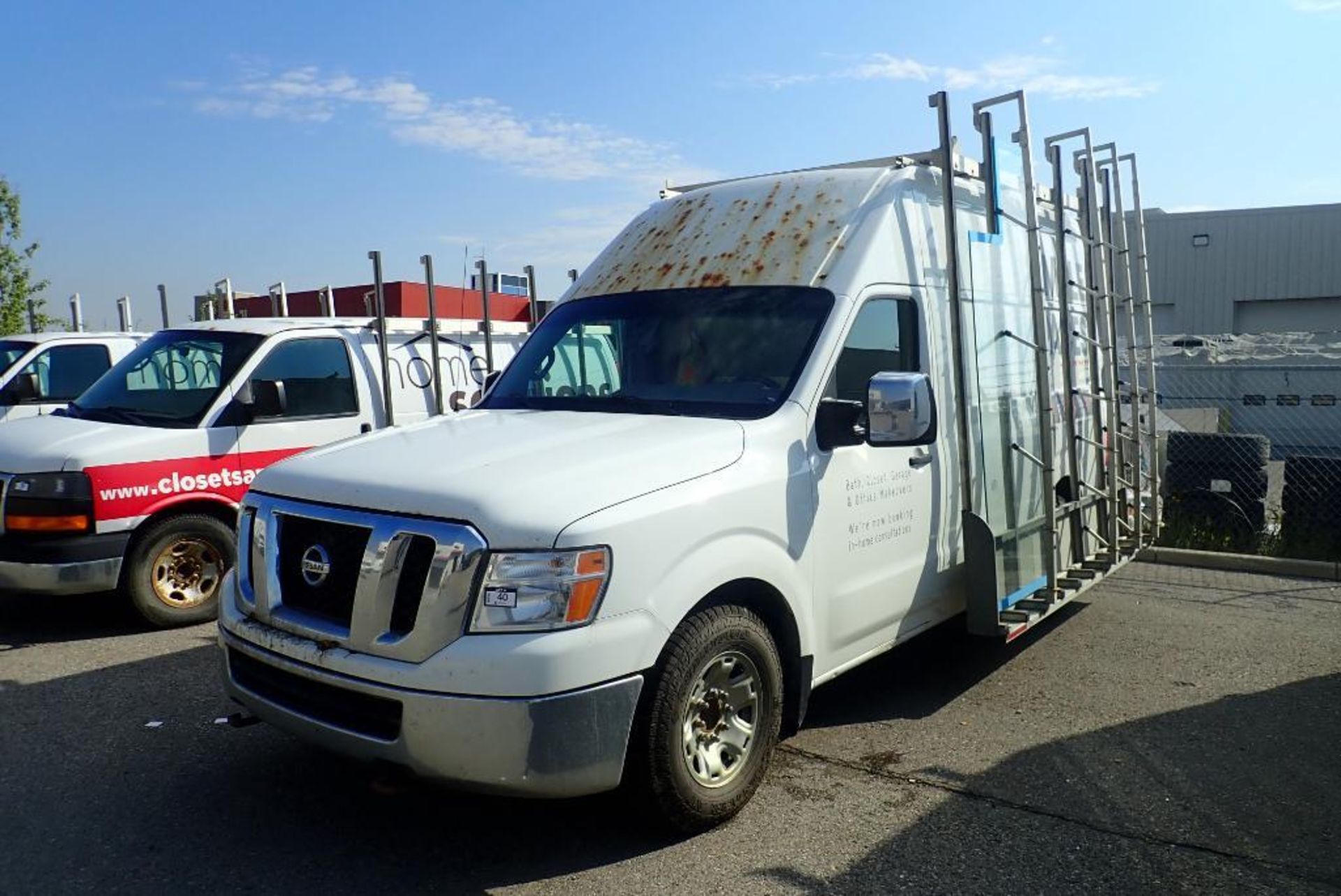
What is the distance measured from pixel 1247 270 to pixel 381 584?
29894 mm

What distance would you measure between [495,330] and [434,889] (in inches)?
256

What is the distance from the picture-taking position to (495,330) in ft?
31.2

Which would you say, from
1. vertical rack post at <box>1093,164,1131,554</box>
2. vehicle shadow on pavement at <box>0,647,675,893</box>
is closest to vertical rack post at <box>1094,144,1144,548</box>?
vertical rack post at <box>1093,164,1131,554</box>

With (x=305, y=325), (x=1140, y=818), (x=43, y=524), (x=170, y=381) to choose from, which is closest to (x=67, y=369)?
(x=170, y=381)

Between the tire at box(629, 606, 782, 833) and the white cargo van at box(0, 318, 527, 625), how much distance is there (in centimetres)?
322

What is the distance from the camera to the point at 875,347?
482cm

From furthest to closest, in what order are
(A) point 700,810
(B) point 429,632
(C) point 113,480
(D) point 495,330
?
1. (D) point 495,330
2. (C) point 113,480
3. (A) point 700,810
4. (B) point 429,632

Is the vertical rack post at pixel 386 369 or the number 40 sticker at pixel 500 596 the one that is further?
the vertical rack post at pixel 386 369

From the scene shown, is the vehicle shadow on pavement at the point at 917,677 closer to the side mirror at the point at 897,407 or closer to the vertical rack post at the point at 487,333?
the side mirror at the point at 897,407

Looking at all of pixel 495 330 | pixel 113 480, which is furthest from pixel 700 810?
pixel 495 330

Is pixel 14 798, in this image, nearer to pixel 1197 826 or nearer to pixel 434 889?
pixel 434 889

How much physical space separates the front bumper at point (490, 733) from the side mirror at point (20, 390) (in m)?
7.66

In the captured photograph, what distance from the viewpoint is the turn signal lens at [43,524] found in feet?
20.8

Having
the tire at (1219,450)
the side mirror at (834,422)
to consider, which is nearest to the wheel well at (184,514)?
the side mirror at (834,422)
